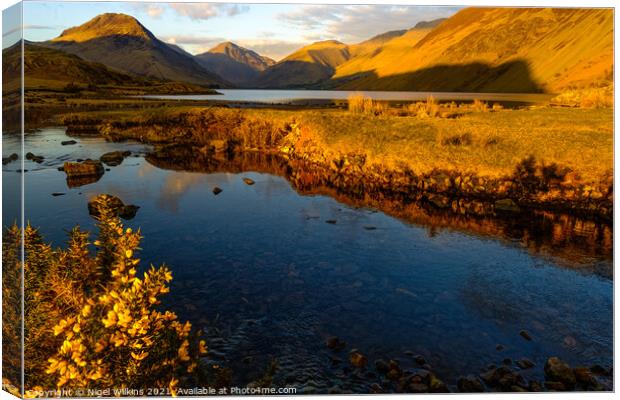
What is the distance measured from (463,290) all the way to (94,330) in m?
10.8

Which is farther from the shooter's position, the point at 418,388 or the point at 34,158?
the point at 34,158

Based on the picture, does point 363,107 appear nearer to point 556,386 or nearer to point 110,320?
point 556,386

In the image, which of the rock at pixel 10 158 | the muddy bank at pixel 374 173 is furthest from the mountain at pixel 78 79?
the rock at pixel 10 158

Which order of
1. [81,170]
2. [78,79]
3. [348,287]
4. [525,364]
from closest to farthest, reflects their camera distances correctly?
[525,364]
[348,287]
[81,170]
[78,79]

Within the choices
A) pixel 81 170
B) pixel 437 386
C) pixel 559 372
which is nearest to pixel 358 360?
pixel 437 386

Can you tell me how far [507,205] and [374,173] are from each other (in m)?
8.59

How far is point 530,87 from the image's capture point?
157125 millimetres

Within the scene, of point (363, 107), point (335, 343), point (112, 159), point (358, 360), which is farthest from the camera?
point (363, 107)

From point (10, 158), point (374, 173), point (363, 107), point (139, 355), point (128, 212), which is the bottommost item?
point (128, 212)

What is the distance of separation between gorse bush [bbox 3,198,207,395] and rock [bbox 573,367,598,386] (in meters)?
8.19

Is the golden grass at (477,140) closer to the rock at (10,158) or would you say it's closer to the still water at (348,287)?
the still water at (348,287)

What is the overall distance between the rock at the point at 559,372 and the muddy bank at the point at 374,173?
12853 mm

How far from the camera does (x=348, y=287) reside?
1335 cm

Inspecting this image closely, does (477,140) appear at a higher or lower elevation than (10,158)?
higher
